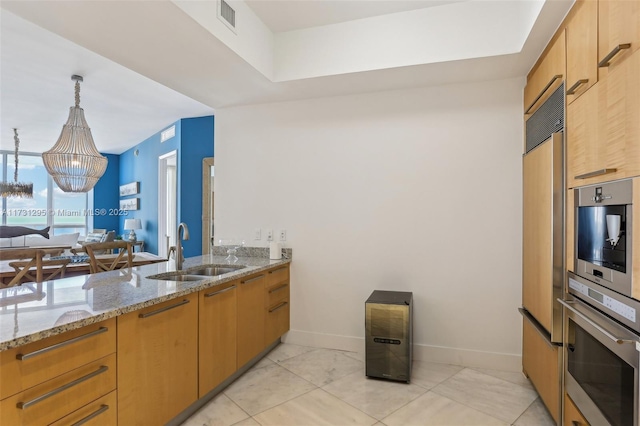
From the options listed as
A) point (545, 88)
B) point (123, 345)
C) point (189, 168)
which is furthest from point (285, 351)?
point (189, 168)

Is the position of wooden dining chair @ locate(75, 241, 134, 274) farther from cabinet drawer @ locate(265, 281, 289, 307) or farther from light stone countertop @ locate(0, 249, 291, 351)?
cabinet drawer @ locate(265, 281, 289, 307)

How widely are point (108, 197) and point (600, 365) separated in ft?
33.5

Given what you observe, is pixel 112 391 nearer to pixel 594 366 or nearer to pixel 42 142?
pixel 594 366

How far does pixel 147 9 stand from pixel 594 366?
9.02 feet

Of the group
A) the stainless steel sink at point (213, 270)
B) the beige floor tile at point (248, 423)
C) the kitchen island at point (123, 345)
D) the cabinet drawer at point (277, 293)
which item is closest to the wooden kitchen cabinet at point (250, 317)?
the kitchen island at point (123, 345)

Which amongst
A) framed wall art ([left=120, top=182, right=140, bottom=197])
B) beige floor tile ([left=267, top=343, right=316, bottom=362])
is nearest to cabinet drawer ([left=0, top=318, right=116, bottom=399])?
beige floor tile ([left=267, top=343, right=316, bottom=362])

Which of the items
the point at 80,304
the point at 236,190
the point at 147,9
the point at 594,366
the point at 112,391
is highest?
the point at 147,9

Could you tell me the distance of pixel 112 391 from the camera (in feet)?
4.93

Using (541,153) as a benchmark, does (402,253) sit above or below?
below

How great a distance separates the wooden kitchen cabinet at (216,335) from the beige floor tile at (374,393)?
73cm

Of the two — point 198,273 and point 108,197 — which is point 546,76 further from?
point 108,197

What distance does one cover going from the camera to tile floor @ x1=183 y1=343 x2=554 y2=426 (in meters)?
2.08

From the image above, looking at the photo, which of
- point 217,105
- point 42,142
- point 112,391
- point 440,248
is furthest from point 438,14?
point 42,142

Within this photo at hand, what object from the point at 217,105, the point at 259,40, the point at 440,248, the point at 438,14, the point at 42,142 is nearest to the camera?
the point at 438,14
